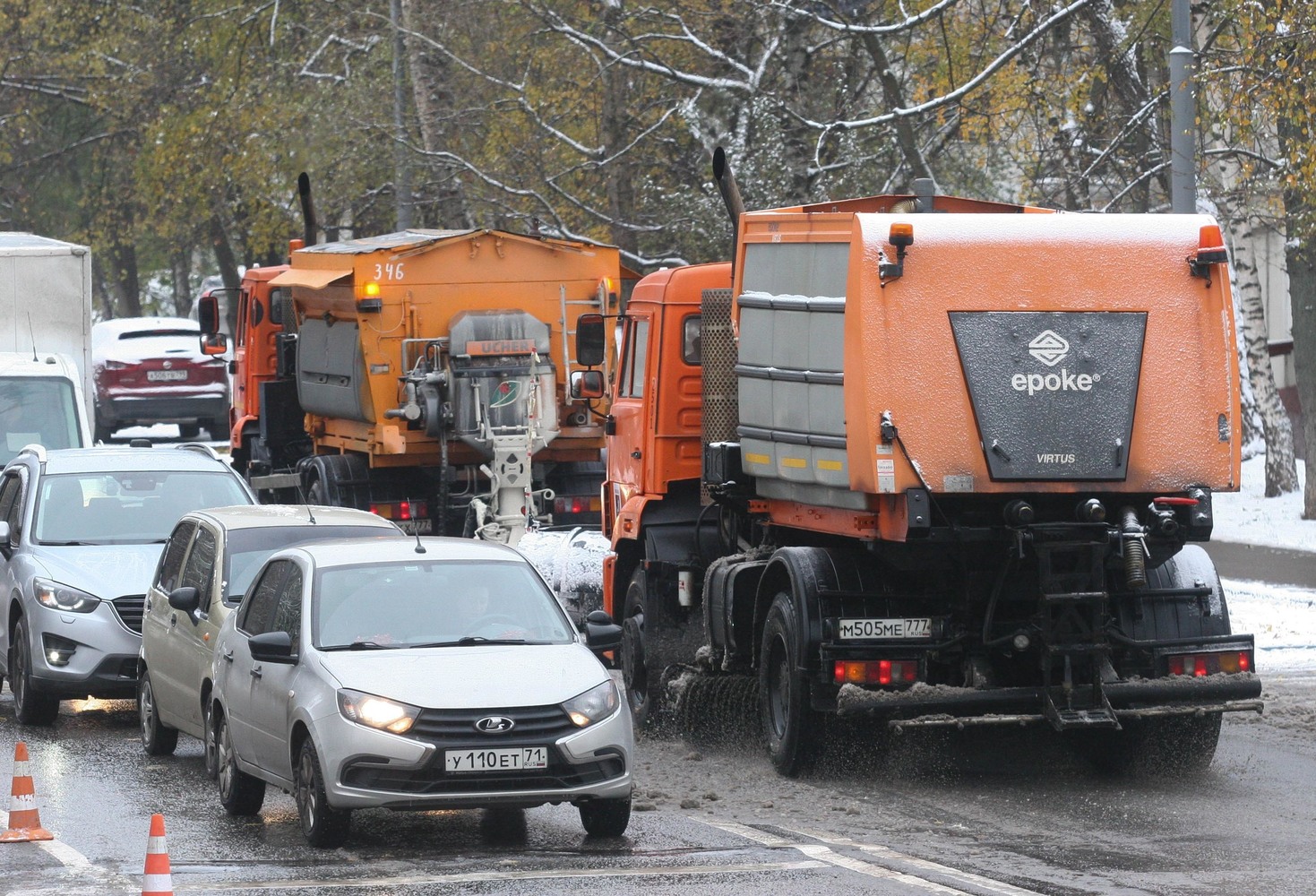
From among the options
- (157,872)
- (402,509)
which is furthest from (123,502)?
(157,872)

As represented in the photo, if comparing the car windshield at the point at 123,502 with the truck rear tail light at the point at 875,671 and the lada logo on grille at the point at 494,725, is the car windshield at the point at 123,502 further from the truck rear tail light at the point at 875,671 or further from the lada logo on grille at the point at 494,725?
the lada logo on grille at the point at 494,725

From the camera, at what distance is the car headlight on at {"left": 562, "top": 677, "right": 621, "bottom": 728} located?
28.9 ft

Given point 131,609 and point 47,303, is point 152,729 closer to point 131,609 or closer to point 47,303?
point 131,609

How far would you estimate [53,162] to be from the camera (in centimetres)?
4669

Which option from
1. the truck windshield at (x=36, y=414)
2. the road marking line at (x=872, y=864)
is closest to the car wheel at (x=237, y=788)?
the road marking line at (x=872, y=864)

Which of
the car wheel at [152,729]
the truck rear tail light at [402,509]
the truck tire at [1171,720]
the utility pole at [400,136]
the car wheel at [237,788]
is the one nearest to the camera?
the car wheel at [237,788]

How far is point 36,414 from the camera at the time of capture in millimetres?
18531

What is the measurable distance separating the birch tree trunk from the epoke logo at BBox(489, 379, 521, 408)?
10647mm

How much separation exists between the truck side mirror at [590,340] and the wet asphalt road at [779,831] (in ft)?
9.84

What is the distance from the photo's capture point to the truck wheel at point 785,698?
10.6 meters

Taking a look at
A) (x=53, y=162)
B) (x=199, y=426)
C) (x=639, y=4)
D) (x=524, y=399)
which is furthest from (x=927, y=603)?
Answer: (x=53, y=162)

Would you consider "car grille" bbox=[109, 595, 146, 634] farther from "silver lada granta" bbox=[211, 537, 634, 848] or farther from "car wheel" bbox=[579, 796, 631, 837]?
"car wheel" bbox=[579, 796, 631, 837]

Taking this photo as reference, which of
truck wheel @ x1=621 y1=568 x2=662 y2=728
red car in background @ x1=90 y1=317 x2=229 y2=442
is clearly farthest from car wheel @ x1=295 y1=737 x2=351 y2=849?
red car in background @ x1=90 y1=317 x2=229 y2=442

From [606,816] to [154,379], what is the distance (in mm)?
27388
